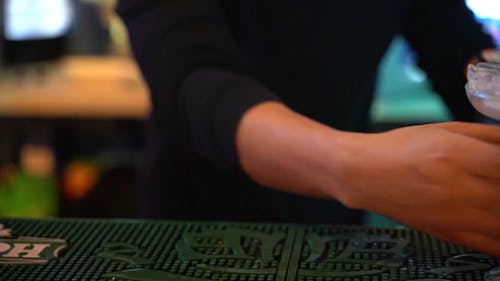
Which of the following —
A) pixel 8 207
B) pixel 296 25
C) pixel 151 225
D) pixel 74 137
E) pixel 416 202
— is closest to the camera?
pixel 416 202

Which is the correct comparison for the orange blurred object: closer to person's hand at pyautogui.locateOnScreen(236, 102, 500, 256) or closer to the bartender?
the bartender

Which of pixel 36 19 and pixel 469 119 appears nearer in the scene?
pixel 469 119

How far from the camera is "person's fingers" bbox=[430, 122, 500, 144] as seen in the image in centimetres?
52

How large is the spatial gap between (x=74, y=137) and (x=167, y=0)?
167 cm

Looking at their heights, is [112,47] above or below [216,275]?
below

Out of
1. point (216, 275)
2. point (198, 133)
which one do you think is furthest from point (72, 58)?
point (216, 275)

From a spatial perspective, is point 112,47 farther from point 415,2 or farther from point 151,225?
point 151,225

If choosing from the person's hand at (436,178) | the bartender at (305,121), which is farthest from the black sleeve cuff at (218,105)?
the person's hand at (436,178)

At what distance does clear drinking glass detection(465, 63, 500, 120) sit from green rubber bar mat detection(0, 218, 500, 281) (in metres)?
0.12

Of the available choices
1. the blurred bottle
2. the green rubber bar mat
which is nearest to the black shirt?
the green rubber bar mat

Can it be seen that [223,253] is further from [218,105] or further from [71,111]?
[71,111]

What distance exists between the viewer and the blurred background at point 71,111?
83.0 inches

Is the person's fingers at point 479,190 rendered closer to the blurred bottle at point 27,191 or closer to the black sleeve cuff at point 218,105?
the black sleeve cuff at point 218,105

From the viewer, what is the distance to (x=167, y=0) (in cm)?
74
